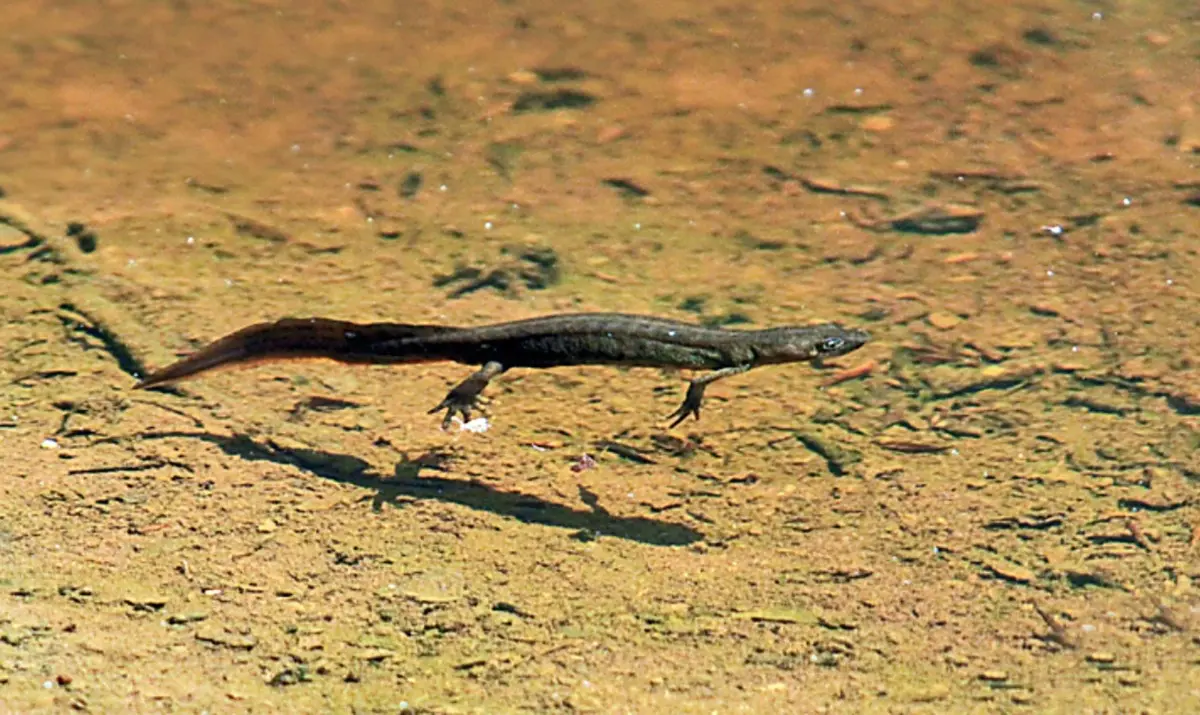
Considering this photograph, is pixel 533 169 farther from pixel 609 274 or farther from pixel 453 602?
pixel 453 602

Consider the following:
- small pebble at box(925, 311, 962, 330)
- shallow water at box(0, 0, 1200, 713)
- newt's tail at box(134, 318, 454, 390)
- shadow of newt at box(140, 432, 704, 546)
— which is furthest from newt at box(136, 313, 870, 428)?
small pebble at box(925, 311, 962, 330)

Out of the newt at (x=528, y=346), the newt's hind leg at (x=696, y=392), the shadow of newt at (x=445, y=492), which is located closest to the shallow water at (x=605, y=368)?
the shadow of newt at (x=445, y=492)

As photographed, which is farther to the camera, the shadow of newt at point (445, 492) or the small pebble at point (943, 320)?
the small pebble at point (943, 320)

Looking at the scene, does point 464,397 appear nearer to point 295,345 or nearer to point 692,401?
point 295,345

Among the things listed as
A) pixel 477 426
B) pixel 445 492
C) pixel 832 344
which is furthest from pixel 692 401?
pixel 445 492

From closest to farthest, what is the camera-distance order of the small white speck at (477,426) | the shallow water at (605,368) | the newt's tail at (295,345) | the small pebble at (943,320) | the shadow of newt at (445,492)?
the shallow water at (605,368) < the shadow of newt at (445,492) < the newt's tail at (295,345) < the small white speck at (477,426) < the small pebble at (943,320)

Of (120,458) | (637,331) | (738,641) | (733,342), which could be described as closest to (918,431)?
(733,342)

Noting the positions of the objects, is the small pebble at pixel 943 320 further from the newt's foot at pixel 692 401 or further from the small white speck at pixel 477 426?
the small white speck at pixel 477 426
